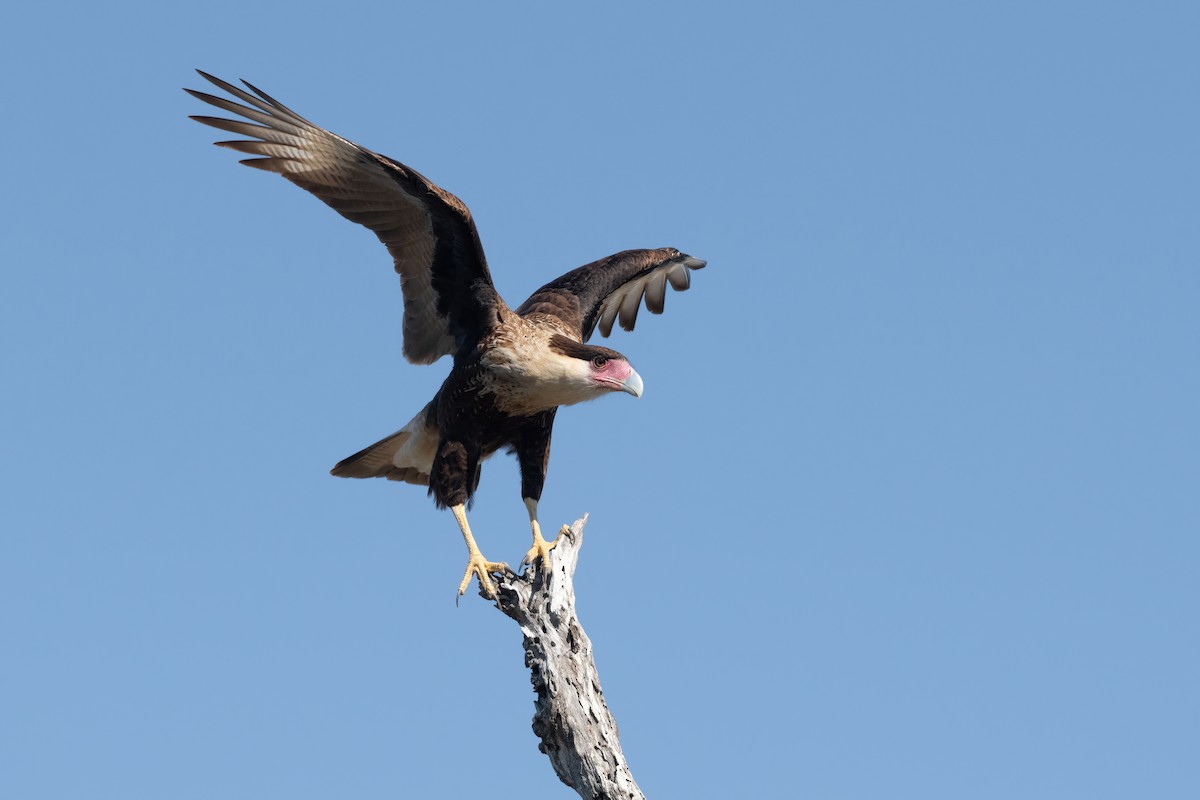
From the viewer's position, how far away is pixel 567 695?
20.0 feet

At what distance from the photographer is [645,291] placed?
1030 cm

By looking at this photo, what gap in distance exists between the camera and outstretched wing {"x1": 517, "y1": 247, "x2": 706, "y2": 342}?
334 inches

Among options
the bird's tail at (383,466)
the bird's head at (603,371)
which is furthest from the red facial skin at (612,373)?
the bird's tail at (383,466)

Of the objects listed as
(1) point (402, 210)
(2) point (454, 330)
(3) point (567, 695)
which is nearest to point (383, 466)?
(2) point (454, 330)

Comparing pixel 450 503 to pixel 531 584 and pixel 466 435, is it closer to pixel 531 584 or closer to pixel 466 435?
pixel 466 435

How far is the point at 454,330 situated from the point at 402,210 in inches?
29.4

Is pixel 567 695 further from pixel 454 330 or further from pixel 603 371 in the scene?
pixel 454 330

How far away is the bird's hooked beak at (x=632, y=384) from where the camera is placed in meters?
7.19

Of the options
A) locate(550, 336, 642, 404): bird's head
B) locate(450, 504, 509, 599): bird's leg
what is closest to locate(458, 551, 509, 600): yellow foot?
locate(450, 504, 509, 599): bird's leg

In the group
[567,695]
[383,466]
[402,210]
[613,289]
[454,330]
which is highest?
[613,289]

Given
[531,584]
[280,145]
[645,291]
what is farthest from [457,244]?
[645,291]

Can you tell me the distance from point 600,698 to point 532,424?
191cm

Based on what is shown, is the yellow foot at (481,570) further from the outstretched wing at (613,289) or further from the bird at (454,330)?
the outstretched wing at (613,289)

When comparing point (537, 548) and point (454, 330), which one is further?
point (454, 330)
